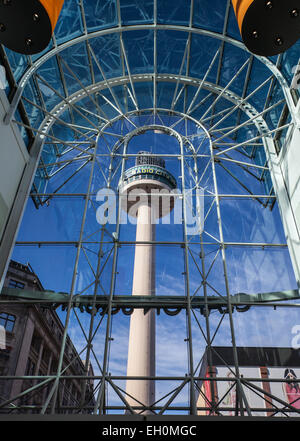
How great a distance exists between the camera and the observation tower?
10.3 metres

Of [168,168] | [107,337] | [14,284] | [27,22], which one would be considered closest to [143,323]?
[107,337]

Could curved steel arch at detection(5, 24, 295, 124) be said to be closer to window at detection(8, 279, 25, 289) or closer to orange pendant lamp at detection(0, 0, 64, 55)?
orange pendant lamp at detection(0, 0, 64, 55)

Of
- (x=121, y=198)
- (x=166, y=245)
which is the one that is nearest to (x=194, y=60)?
(x=121, y=198)

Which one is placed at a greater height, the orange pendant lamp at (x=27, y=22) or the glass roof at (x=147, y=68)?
the glass roof at (x=147, y=68)

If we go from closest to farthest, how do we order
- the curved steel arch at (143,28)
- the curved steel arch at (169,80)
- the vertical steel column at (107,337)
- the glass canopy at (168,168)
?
the vertical steel column at (107,337), the glass canopy at (168,168), the curved steel arch at (143,28), the curved steel arch at (169,80)

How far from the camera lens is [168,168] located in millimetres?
17031

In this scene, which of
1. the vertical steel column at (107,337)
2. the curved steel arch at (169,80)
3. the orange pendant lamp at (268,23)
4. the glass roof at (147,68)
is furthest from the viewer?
the curved steel arch at (169,80)

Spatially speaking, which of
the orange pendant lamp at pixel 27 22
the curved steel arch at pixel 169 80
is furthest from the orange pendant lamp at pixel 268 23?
the curved steel arch at pixel 169 80

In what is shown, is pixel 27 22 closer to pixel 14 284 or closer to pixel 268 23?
pixel 268 23

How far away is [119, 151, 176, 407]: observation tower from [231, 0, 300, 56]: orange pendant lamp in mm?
7230

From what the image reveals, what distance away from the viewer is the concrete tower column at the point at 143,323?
10133mm

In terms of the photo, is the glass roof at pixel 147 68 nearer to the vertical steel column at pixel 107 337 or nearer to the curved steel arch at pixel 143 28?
the curved steel arch at pixel 143 28

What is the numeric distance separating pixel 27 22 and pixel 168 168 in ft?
38.4

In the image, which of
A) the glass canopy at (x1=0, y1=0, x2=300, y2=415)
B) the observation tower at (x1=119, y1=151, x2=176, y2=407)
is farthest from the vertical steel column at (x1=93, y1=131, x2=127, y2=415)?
the observation tower at (x1=119, y1=151, x2=176, y2=407)
